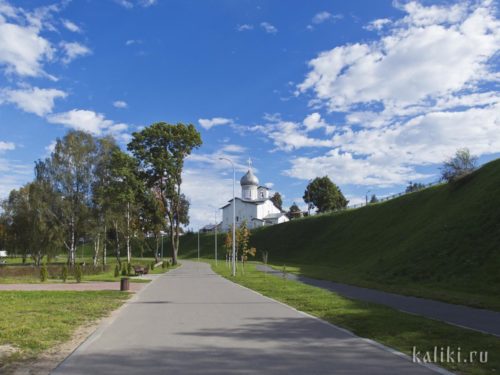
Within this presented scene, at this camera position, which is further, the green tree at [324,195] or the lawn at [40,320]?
the green tree at [324,195]

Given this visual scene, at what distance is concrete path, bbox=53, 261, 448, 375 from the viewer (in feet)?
22.5

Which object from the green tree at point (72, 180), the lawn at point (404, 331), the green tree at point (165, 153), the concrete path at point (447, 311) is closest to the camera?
the lawn at point (404, 331)

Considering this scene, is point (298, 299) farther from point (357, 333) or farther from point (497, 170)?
point (497, 170)

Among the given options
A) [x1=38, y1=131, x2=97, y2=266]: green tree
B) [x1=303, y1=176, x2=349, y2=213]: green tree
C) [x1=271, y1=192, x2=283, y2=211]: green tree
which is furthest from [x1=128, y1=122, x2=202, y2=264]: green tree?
[x1=271, y1=192, x2=283, y2=211]: green tree

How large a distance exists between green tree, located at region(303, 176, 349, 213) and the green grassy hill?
49.0 meters

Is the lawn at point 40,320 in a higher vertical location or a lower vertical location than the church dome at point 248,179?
lower

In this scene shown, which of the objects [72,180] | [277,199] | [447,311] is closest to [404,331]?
[447,311]

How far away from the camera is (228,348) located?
827 centimetres

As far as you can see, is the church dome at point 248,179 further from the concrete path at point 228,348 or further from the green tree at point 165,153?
the concrete path at point 228,348

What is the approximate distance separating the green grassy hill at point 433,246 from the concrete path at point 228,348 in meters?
7.51

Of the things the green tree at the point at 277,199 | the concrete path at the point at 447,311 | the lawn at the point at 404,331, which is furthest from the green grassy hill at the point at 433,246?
the green tree at the point at 277,199

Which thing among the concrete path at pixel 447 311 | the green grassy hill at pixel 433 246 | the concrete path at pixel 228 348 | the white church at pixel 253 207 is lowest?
the concrete path at pixel 447 311

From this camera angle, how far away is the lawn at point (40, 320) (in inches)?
343

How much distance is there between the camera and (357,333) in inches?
389
